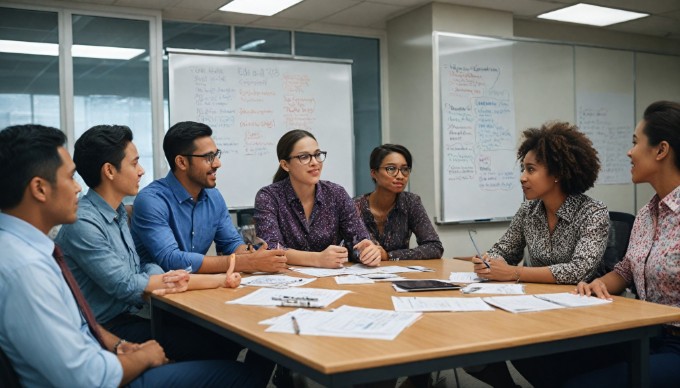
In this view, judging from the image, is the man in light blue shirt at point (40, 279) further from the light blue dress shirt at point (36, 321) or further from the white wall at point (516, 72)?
the white wall at point (516, 72)

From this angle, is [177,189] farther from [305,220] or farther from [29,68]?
[29,68]

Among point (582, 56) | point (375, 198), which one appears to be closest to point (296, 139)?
point (375, 198)

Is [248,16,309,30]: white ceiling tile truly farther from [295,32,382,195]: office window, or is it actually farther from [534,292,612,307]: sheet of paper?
[534,292,612,307]: sheet of paper

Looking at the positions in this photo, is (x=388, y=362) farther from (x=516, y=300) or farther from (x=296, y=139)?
(x=296, y=139)

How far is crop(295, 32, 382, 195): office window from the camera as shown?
6.07 m

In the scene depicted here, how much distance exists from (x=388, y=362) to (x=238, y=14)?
4.52 meters

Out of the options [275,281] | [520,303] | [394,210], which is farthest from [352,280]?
[394,210]

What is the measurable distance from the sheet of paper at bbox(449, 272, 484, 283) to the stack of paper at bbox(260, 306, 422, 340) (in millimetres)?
656

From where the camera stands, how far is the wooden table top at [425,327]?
1.40 m

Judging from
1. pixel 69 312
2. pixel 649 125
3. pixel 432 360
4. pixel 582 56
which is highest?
pixel 582 56

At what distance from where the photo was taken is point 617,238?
283 centimetres

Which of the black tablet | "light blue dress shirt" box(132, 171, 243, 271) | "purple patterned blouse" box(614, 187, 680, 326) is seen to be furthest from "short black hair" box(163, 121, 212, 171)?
"purple patterned blouse" box(614, 187, 680, 326)

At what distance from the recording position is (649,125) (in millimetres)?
2232

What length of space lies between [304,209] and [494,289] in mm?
1242
